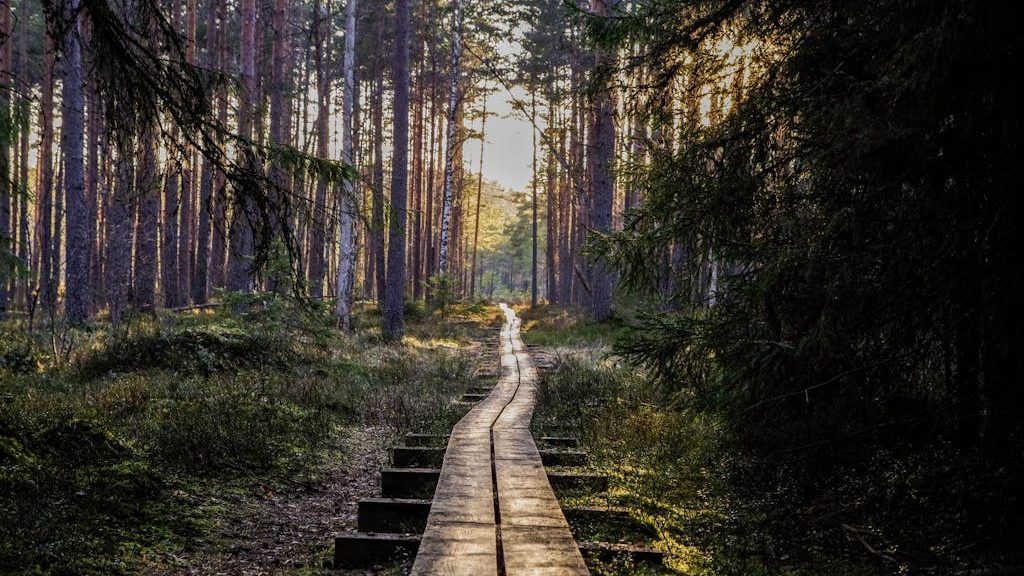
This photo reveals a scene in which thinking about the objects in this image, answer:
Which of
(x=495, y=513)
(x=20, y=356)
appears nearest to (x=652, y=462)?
(x=495, y=513)

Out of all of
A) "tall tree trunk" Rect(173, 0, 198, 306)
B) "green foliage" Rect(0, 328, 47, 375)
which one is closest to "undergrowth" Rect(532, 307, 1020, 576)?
"green foliage" Rect(0, 328, 47, 375)

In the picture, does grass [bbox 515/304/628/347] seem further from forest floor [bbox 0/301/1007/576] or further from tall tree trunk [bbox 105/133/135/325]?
tall tree trunk [bbox 105/133/135/325]

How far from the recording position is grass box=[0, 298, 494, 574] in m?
4.60

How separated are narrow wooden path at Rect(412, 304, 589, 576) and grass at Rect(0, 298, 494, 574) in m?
1.65

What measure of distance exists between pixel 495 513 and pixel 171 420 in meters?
4.58

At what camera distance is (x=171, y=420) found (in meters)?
7.34

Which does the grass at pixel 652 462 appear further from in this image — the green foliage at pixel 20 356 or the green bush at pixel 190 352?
the green foliage at pixel 20 356

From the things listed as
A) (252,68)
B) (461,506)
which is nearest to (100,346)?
(252,68)

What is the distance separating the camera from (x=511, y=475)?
5.50 metres

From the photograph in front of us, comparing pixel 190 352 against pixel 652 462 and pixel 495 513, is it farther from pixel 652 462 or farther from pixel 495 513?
pixel 495 513

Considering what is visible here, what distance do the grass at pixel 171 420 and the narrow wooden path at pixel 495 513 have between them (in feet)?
5.40

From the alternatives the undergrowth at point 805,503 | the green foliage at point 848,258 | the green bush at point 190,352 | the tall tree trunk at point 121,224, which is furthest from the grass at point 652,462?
the green bush at point 190,352

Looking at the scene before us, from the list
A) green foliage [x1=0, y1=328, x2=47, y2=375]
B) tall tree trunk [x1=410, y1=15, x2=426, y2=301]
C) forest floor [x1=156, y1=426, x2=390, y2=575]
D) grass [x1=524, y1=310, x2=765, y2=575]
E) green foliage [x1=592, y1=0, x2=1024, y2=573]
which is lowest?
forest floor [x1=156, y1=426, x2=390, y2=575]

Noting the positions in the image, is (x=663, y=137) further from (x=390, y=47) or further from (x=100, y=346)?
(x=390, y=47)
